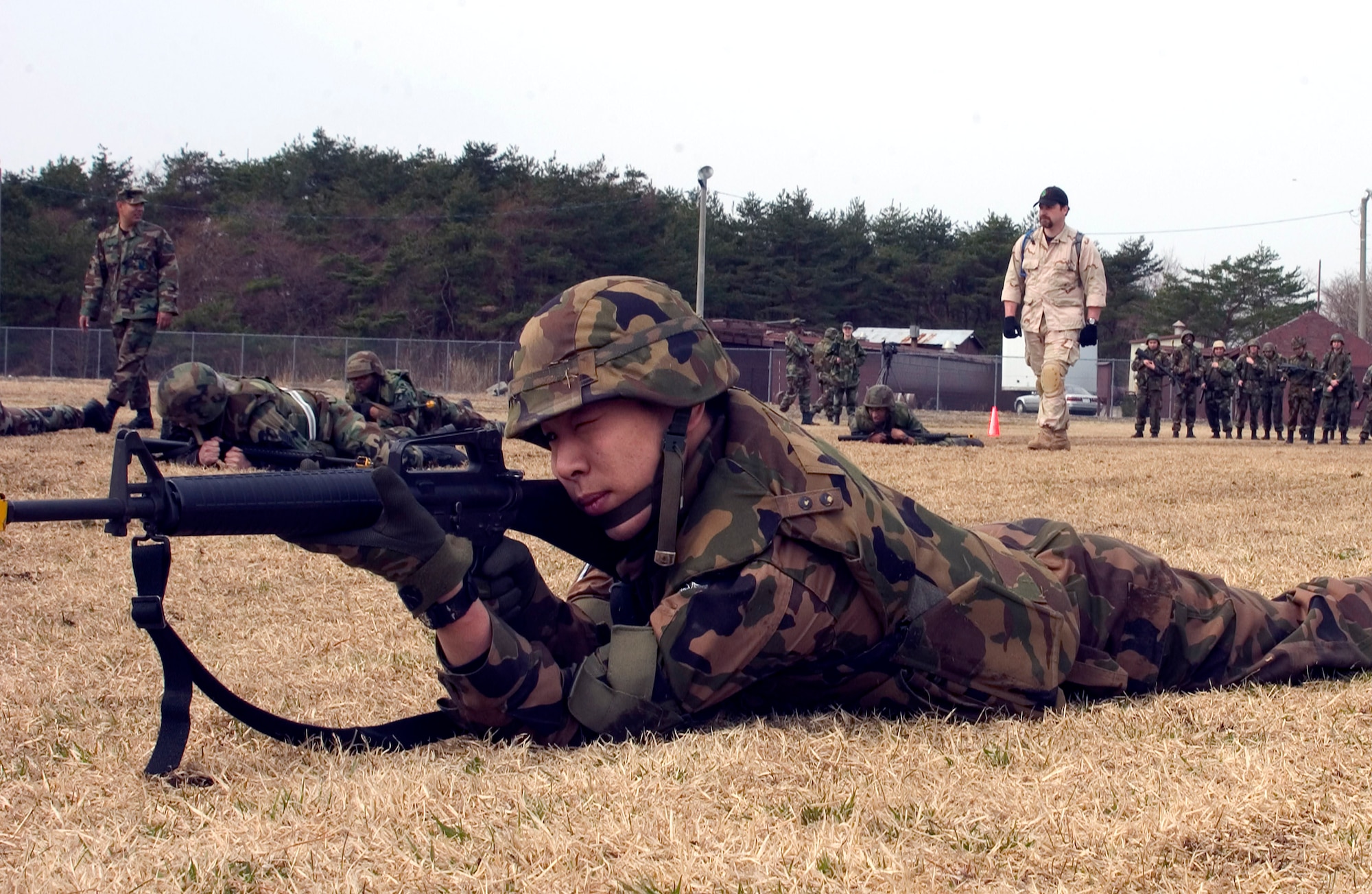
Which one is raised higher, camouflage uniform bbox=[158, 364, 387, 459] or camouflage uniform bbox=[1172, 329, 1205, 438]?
camouflage uniform bbox=[1172, 329, 1205, 438]

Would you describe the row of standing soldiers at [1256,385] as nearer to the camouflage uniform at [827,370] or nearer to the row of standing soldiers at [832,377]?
the row of standing soldiers at [832,377]

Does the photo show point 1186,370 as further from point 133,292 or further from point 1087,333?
point 133,292

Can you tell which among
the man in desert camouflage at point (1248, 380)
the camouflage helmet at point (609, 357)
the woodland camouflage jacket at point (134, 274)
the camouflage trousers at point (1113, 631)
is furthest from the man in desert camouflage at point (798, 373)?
the camouflage helmet at point (609, 357)

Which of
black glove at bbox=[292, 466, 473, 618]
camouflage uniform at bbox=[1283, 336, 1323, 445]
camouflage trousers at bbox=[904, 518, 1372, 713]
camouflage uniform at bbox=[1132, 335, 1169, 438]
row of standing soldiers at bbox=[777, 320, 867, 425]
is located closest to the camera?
black glove at bbox=[292, 466, 473, 618]

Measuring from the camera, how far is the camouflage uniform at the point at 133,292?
12820 millimetres

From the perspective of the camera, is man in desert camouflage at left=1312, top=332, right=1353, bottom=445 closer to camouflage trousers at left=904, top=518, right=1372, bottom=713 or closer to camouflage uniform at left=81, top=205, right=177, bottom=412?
camouflage uniform at left=81, top=205, right=177, bottom=412

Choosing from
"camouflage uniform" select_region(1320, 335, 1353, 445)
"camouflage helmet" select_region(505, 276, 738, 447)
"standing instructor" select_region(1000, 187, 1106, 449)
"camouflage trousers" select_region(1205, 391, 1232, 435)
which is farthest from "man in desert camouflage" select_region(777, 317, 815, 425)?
"camouflage helmet" select_region(505, 276, 738, 447)

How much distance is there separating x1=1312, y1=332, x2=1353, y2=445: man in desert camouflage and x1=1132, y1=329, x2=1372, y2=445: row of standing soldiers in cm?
1

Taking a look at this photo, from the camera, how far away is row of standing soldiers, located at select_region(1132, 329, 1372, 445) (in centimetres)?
2416

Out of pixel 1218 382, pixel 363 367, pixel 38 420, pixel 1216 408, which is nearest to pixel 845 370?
pixel 1216 408

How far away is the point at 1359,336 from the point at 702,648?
5493cm

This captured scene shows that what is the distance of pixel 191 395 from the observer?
31.6ft

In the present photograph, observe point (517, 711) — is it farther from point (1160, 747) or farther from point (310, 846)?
point (1160, 747)

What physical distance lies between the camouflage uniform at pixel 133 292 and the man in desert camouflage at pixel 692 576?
10.5 metres
